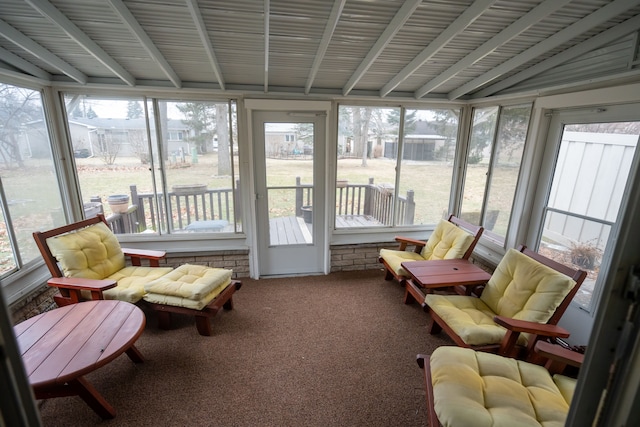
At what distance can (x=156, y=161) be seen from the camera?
3.16m

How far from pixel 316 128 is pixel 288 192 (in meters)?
0.82

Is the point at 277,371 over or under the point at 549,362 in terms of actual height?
under

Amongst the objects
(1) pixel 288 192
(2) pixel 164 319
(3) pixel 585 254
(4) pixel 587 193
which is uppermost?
(4) pixel 587 193

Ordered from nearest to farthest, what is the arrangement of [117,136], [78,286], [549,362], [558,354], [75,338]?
[558,354], [549,362], [75,338], [78,286], [117,136]

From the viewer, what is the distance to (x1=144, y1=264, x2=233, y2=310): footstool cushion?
2355 mm

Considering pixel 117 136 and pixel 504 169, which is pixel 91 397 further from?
pixel 504 169

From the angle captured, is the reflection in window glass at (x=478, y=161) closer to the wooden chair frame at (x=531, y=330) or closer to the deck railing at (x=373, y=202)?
the deck railing at (x=373, y=202)

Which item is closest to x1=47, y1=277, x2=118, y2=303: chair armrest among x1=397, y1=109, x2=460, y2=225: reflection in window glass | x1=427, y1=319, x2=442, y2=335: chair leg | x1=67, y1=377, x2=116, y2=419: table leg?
x1=67, y1=377, x2=116, y2=419: table leg

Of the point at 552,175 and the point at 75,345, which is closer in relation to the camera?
the point at 75,345

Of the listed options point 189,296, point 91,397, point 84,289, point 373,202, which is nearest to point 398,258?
point 373,202

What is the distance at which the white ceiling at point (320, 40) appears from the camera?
1753mm

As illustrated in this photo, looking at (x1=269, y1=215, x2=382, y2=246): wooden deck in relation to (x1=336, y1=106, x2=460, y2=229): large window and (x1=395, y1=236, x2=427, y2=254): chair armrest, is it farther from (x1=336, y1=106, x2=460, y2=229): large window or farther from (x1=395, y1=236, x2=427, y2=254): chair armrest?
(x1=395, y1=236, x2=427, y2=254): chair armrest

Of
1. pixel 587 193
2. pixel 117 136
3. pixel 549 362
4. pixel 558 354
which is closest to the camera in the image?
pixel 558 354

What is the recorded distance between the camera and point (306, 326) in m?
2.66
